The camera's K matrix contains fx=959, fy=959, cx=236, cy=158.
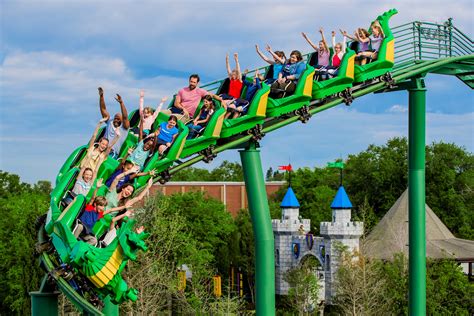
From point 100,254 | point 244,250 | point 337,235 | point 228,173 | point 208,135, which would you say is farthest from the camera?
point 228,173

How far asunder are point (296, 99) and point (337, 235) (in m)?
17.8

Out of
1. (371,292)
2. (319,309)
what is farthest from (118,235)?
(319,309)

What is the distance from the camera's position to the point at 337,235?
30.5 m

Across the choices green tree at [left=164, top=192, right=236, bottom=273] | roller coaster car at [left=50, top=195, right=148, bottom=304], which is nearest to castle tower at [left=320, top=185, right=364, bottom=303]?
green tree at [left=164, top=192, right=236, bottom=273]

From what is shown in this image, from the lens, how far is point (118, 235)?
33.6 feet

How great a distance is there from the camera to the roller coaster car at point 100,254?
1002 centimetres

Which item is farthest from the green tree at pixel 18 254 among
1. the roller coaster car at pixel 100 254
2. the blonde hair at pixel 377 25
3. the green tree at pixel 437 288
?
the roller coaster car at pixel 100 254

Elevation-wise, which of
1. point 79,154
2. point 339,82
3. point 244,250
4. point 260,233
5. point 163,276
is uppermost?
point 339,82

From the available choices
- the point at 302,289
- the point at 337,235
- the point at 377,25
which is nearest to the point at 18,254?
the point at 302,289

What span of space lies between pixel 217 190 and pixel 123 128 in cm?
4101

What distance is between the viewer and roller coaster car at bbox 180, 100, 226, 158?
1225cm

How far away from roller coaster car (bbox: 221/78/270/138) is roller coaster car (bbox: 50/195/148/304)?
8.71 feet

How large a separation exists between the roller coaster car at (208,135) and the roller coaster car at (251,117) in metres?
0.20

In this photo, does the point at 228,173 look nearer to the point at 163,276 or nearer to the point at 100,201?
the point at 163,276
